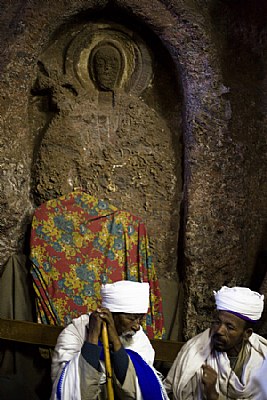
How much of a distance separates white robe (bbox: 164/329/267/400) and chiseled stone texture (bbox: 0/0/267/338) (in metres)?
1.39

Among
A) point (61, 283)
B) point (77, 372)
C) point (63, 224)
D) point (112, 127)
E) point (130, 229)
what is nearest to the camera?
point (77, 372)

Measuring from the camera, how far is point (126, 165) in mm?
5824

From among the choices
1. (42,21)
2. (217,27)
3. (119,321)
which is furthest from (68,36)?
(119,321)

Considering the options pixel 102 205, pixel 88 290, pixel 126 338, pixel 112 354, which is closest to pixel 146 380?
pixel 112 354

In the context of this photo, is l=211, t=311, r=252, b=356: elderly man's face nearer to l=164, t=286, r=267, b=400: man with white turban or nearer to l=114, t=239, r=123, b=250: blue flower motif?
l=164, t=286, r=267, b=400: man with white turban

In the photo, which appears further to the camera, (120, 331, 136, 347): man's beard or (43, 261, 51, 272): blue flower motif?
(43, 261, 51, 272): blue flower motif

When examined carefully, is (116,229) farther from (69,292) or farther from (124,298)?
(124,298)

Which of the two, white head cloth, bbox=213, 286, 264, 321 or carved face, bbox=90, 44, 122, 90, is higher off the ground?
carved face, bbox=90, 44, 122, 90

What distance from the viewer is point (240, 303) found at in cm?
416

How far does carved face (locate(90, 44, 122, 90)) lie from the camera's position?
581cm

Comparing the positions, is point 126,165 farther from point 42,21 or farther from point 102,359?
point 102,359

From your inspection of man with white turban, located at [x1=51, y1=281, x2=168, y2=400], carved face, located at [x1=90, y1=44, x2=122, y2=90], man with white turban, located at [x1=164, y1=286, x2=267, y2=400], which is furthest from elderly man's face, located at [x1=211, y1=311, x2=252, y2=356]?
carved face, located at [x1=90, y1=44, x2=122, y2=90]

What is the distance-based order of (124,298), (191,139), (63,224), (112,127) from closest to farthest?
(124,298) < (63,224) < (191,139) < (112,127)

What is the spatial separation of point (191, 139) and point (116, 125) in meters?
0.58
